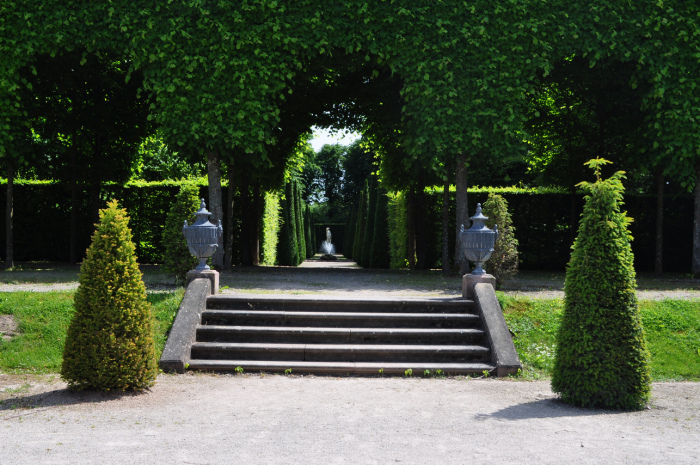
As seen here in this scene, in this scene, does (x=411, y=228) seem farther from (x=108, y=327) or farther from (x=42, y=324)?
(x=108, y=327)

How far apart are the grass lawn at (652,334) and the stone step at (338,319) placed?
2.38 ft

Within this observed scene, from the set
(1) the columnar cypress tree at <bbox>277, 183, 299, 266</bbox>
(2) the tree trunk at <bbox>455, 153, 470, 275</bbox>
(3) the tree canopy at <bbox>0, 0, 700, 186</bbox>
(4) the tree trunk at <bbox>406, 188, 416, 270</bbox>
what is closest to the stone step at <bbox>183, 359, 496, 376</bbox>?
(2) the tree trunk at <bbox>455, 153, 470, 275</bbox>

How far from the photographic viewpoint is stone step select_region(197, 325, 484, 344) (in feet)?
25.2

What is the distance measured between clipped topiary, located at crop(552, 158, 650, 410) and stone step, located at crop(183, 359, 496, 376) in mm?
1442

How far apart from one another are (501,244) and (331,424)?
675 centimetres

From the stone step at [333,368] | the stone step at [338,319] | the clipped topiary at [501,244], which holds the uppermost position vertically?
the clipped topiary at [501,244]

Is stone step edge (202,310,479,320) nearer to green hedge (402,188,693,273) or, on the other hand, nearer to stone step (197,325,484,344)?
stone step (197,325,484,344)

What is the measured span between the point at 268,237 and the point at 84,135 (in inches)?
285

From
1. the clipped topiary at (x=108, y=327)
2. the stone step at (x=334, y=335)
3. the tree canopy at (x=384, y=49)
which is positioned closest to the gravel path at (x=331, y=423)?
the clipped topiary at (x=108, y=327)

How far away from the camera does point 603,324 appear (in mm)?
5668

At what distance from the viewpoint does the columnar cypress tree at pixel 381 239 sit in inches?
836

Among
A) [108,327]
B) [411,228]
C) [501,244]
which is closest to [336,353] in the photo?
[108,327]

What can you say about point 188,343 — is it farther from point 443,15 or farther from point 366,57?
point 443,15

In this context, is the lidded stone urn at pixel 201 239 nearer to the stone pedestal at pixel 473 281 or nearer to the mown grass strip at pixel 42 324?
the mown grass strip at pixel 42 324
